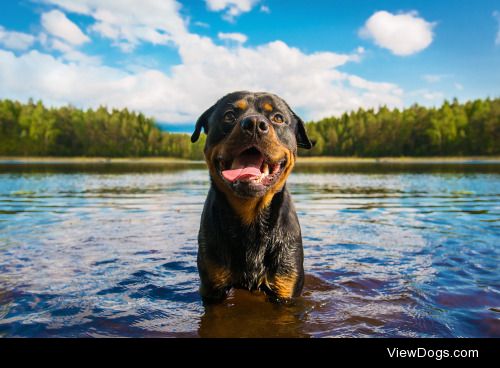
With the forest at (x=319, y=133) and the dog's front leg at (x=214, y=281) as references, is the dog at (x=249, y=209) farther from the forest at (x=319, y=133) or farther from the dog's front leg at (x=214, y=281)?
the forest at (x=319, y=133)

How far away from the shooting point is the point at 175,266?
6.62 metres

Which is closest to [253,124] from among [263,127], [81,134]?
[263,127]

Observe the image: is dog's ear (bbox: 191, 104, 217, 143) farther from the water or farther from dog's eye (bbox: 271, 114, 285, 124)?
the water

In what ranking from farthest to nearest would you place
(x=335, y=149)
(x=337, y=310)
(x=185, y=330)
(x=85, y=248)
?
1. (x=335, y=149)
2. (x=85, y=248)
3. (x=337, y=310)
4. (x=185, y=330)

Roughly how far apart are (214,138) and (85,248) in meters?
4.78

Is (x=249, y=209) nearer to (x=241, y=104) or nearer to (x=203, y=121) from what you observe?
(x=241, y=104)

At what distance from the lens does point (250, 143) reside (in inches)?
150

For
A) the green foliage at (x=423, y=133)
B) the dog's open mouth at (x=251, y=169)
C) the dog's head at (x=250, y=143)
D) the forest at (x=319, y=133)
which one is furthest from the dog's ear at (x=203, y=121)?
the forest at (x=319, y=133)

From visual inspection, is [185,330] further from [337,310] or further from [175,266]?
[175,266]

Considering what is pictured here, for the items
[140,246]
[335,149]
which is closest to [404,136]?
[335,149]

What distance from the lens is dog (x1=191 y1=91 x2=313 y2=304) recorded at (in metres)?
3.93
